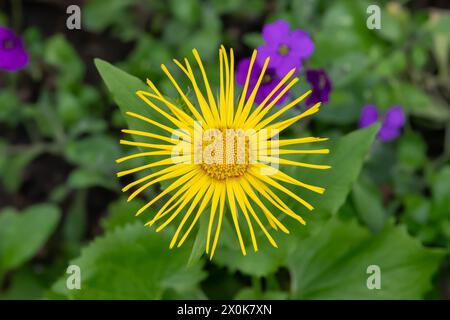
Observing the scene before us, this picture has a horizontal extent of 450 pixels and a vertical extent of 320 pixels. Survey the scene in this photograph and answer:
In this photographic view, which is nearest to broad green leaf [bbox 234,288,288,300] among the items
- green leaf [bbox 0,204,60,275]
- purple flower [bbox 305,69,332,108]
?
purple flower [bbox 305,69,332,108]

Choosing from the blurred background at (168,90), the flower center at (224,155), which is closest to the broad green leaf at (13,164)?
the blurred background at (168,90)

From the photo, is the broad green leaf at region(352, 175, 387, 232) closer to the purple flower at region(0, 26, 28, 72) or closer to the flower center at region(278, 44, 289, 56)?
the flower center at region(278, 44, 289, 56)

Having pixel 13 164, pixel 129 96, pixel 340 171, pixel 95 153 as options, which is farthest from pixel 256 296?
pixel 13 164

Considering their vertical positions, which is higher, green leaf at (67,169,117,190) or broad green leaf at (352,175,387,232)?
green leaf at (67,169,117,190)
